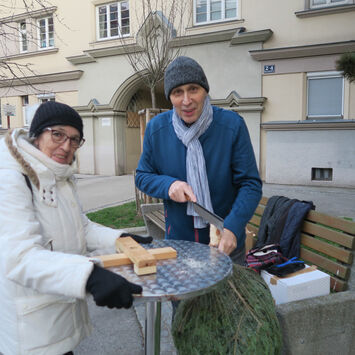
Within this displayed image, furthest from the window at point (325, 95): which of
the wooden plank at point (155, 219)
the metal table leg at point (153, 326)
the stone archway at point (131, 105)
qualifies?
the metal table leg at point (153, 326)

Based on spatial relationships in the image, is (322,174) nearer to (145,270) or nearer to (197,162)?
(197,162)

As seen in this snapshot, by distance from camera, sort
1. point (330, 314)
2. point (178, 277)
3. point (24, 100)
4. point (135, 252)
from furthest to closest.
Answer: point (24, 100) → point (330, 314) → point (135, 252) → point (178, 277)

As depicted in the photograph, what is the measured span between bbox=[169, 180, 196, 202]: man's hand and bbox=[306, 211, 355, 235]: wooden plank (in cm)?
122

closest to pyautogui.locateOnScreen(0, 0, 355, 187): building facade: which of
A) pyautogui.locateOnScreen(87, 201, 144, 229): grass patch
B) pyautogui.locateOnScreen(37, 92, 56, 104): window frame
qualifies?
pyautogui.locateOnScreen(37, 92, 56, 104): window frame

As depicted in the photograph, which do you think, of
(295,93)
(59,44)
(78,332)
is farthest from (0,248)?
(59,44)

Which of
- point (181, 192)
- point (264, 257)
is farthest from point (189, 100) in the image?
point (264, 257)

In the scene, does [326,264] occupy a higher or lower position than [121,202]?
higher

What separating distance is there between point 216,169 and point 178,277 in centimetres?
79

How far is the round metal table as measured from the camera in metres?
1.18

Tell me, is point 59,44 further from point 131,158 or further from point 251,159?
point 251,159

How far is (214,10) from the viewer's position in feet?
34.8

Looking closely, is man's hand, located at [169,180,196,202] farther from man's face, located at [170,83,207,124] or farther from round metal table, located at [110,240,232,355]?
man's face, located at [170,83,207,124]

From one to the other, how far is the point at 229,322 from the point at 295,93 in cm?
908

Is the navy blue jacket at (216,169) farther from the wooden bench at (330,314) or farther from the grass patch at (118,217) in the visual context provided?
the grass patch at (118,217)
